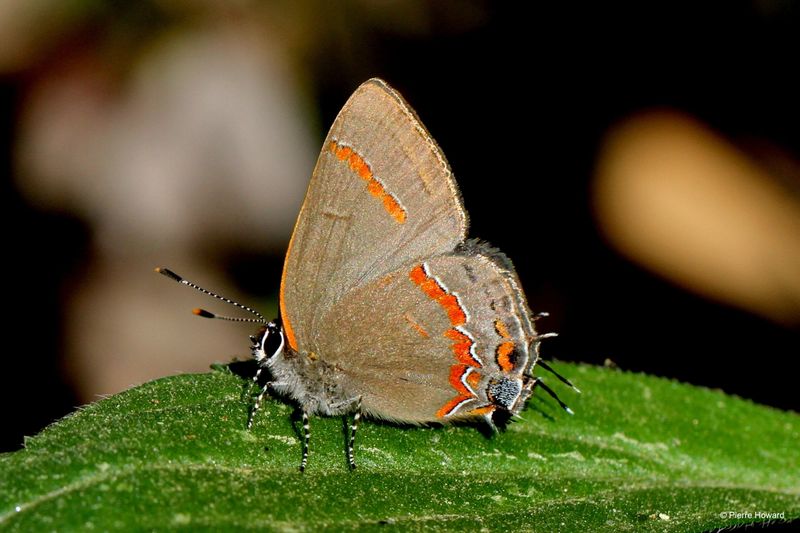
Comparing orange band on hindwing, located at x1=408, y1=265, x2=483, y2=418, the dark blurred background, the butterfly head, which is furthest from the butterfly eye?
the dark blurred background

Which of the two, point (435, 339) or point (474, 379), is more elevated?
point (435, 339)

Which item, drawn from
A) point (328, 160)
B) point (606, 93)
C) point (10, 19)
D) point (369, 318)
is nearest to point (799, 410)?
point (606, 93)

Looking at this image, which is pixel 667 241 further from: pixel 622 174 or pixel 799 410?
pixel 799 410

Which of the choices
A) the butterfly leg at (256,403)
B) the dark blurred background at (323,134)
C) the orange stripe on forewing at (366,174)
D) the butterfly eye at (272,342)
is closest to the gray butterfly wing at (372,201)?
the orange stripe on forewing at (366,174)

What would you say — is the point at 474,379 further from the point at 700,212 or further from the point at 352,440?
the point at 700,212

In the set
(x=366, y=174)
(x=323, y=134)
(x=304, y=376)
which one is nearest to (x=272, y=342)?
(x=304, y=376)

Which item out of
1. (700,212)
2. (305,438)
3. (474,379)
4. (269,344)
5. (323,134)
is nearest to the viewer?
(305,438)

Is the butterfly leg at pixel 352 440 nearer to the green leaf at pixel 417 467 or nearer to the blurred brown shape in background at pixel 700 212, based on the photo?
the green leaf at pixel 417 467

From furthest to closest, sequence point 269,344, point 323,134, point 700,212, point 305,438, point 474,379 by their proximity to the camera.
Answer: point 323,134 < point 700,212 < point 269,344 < point 474,379 < point 305,438
